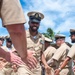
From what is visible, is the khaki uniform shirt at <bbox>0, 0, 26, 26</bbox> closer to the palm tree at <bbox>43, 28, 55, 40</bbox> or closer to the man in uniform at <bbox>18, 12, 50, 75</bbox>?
the man in uniform at <bbox>18, 12, 50, 75</bbox>

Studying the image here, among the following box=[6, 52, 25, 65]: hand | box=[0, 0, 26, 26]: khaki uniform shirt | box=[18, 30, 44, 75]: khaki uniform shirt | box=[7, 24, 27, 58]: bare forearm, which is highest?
box=[0, 0, 26, 26]: khaki uniform shirt

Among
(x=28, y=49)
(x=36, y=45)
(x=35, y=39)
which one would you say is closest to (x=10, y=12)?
(x=28, y=49)

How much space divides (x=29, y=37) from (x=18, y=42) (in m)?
4.34

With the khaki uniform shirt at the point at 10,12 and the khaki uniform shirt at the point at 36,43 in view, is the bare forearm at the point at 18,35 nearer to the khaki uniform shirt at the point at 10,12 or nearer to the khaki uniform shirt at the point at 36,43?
the khaki uniform shirt at the point at 10,12

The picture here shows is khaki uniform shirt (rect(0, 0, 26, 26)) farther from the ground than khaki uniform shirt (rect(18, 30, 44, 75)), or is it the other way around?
khaki uniform shirt (rect(0, 0, 26, 26))

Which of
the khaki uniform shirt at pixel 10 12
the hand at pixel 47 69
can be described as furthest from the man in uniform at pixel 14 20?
the hand at pixel 47 69

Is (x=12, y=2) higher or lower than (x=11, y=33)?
higher

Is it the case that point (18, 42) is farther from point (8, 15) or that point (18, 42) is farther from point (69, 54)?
point (69, 54)

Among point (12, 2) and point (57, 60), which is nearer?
point (12, 2)

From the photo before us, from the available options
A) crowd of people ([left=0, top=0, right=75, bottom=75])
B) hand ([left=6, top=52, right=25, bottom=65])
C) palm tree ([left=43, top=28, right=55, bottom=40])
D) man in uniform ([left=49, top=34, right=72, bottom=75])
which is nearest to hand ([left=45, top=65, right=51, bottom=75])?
crowd of people ([left=0, top=0, right=75, bottom=75])

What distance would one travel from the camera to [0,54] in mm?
2846

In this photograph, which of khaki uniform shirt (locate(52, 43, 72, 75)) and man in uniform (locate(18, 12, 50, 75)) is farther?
khaki uniform shirt (locate(52, 43, 72, 75))

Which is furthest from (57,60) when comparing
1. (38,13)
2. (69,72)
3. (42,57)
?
(38,13)

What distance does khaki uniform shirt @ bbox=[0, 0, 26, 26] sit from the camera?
8.20 feet
